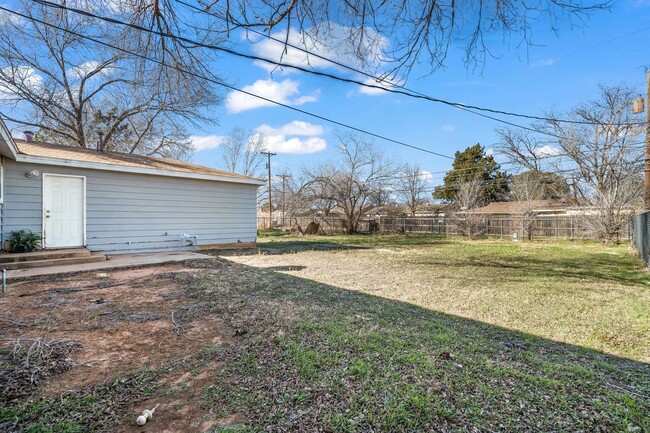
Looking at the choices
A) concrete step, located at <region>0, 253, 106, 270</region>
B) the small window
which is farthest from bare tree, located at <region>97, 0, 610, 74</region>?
the small window

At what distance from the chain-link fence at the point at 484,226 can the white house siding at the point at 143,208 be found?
10.7 metres

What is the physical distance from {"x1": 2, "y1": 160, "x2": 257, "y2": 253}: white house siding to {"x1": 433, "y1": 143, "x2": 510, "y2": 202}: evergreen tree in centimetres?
2406

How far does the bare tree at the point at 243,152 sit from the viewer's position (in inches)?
1091

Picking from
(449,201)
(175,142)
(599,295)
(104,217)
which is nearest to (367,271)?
(599,295)

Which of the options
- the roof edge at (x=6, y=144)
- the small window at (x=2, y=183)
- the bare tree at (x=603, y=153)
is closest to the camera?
the roof edge at (x=6, y=144)

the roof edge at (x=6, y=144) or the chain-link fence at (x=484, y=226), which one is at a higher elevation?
the roof edge at (x=6, y=144)

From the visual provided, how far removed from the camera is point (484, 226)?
17.5 metres

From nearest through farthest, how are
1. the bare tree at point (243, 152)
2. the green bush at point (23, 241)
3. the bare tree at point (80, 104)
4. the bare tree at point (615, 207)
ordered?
the green bush at point (23, 241), the bare tree at point (80, 104), the bare tree at point (615, 207), the bare tree at point (243, 152)

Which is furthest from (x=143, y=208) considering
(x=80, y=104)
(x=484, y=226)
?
(x=484, y=226)

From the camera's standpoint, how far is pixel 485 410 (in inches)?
68.8

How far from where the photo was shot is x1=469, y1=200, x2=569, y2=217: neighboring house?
1641cm

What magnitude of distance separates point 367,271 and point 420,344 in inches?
174

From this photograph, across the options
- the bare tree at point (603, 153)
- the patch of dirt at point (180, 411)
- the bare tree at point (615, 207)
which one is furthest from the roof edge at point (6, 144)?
the bare tree at point (615, 207)

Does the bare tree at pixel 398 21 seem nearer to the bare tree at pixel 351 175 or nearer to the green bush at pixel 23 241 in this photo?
the green bush at pixel 23 241
